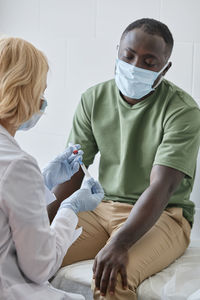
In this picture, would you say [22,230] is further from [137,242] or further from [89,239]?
[89,239]

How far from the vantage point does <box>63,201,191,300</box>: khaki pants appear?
1.67 m

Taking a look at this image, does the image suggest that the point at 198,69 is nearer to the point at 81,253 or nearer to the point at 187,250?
the point at 187,250

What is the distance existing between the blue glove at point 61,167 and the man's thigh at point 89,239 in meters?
0.25

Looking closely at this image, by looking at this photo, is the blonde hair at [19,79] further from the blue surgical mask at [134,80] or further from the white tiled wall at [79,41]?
the white tiled wall at [79,41]

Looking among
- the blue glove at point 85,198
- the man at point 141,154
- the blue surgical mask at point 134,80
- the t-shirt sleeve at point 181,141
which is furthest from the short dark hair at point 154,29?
the blue glove at point 85,198

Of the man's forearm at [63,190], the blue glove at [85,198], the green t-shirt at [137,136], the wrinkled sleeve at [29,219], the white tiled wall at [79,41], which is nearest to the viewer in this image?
the wrinkled sleeve at [29,219]

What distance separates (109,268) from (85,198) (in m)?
0.23

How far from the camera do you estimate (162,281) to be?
66.4 inches

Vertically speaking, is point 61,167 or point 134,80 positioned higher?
point 134,80

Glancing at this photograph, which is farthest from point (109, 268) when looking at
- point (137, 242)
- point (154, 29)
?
point (154, 29)

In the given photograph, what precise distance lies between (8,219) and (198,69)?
1271 mm

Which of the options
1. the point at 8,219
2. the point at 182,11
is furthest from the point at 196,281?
the point at 182,11

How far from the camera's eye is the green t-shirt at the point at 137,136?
1839mm

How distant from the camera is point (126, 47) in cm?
193
